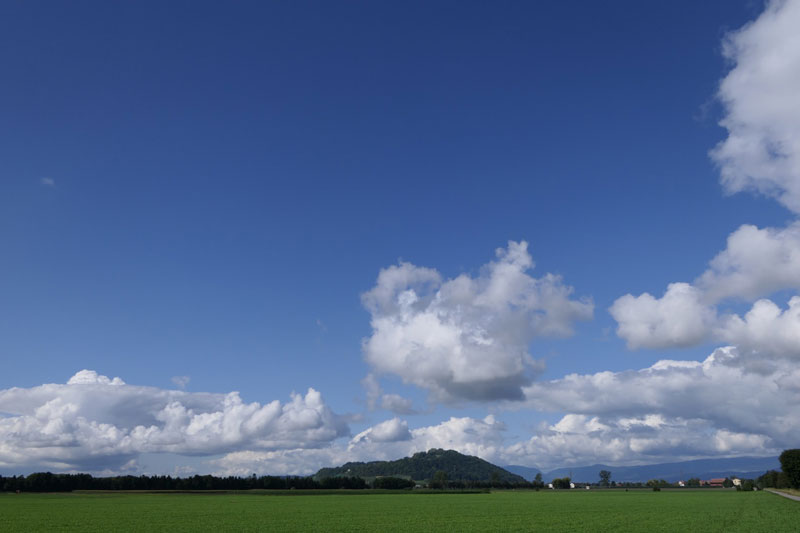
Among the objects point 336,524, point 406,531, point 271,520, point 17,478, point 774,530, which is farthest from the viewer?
point 17,478

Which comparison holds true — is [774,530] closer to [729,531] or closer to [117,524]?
[729,531]

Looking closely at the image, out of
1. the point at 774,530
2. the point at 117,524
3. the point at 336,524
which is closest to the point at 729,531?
the point at 774,530

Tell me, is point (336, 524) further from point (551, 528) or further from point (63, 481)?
point (63, 481)

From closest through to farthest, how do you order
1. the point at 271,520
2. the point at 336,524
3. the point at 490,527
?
1. the point at 490,527
2. the point at 336,524
3. the point at 271,520

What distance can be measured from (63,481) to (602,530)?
634ft

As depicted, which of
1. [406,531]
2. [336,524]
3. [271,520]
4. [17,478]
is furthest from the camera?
[17,478]

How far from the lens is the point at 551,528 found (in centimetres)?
5528

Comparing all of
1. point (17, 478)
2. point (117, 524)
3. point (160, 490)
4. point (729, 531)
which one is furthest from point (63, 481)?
point (729, 531)

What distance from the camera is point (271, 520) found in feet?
221

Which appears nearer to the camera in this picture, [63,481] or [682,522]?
[682,522]

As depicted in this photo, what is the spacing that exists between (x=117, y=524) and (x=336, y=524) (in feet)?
71.9

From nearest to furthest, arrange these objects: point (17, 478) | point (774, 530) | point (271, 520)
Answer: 1. point (774, 530)
2. point (271, 520)
3. point (17, 478)

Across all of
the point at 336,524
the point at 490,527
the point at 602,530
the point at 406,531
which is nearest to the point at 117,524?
the point at 336,524

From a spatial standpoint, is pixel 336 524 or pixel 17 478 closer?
pixel 336 524
